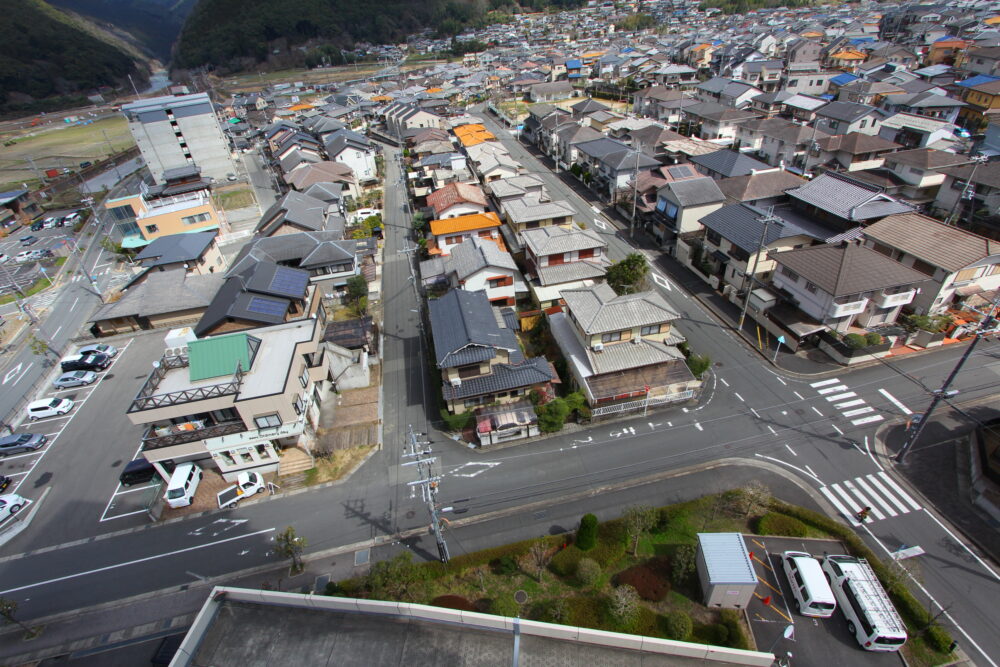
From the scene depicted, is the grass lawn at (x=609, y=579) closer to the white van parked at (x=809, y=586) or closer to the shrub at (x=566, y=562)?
the shrub at (x=566, y=562)

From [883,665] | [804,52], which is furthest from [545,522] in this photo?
[804,52]

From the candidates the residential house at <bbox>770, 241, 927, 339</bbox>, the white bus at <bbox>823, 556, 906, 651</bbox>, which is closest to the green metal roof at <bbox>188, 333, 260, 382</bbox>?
the white bus at <bbox>823, 556, 906, 651</bbox>

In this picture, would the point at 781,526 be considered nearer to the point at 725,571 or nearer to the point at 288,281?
the point at 725,571

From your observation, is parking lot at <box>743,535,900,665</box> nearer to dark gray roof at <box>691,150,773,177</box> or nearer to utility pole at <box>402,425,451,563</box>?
utility pole at <box>402,425,451,563</box>

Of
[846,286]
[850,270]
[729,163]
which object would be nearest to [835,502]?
[846,286]

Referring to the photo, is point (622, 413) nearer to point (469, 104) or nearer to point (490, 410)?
point (490, 410)
